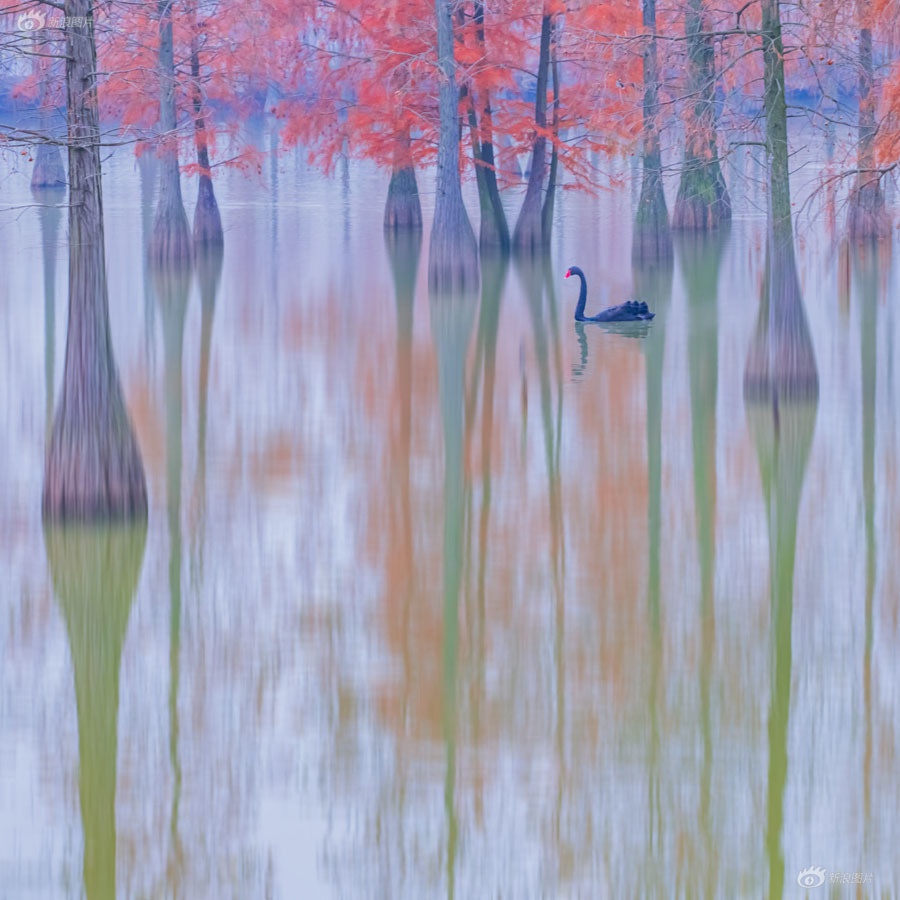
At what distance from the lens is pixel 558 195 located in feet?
228

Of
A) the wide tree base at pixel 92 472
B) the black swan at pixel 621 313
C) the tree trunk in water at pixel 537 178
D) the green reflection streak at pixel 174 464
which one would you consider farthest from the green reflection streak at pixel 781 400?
the tree trunk in water at pixel 537 178

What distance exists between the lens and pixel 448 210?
27.6 metres

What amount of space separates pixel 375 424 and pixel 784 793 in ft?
31.8

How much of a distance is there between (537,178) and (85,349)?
2247 cm

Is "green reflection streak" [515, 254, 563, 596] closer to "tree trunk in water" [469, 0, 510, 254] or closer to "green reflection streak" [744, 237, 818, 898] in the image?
"tree trunk in water" [469, 0, 510, 254]

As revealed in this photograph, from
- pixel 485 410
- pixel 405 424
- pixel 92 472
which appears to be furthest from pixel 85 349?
pixel 485 410

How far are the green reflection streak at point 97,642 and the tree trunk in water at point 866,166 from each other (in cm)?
675

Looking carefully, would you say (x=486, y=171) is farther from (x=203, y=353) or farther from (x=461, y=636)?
(x=461, y=636)

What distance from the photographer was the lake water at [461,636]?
24.1 ft

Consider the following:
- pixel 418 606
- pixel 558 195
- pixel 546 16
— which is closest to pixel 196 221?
pixel 546 16

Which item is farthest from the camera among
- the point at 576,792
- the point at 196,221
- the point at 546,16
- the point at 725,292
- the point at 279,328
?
the point at 196,221

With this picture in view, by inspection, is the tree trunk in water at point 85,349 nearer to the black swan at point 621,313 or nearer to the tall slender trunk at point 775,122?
the tall slender trunk at point 775,122

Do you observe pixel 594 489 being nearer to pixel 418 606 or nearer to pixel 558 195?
pixel 418 606

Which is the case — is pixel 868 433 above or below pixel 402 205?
below
